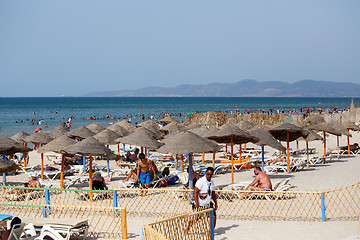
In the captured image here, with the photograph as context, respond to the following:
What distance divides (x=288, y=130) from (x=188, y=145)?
6.76 metres

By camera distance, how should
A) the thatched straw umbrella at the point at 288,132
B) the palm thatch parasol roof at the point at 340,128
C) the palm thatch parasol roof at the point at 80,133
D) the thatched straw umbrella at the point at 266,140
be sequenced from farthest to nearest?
the palm thatch parasol roof at the point at 340,128, the palm thatch parasol roof at the point at 80,133, the thatched straw umbrella at the point at 288,132, the thatched straw umbrella at the point at 266,140

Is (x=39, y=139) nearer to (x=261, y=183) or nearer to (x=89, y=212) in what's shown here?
(x=89, y=212)

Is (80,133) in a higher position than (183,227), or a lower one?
higher

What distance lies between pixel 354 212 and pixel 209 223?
4110 mm

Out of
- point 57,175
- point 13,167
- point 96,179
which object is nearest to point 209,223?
point 96,179

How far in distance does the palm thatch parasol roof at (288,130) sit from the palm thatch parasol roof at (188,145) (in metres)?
5.67

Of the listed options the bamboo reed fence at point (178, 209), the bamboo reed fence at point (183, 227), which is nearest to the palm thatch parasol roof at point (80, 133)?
the bamboo reed fence at point (178, 209)

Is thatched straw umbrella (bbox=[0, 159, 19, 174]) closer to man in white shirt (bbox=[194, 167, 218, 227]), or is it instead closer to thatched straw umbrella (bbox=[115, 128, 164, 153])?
thatched straw umbrella (bbox=[115, 128, 164, 153])

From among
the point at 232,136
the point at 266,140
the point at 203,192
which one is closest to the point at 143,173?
the point at 232,136

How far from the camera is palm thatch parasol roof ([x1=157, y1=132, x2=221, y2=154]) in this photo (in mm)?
12234

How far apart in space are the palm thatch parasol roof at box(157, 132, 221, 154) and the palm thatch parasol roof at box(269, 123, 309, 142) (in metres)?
5.67

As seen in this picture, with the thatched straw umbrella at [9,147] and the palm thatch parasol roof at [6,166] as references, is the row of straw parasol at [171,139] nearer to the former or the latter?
the thatched straw umbrella at [9,147]

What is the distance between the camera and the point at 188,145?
1240cm

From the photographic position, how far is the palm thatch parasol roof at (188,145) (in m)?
12.2
